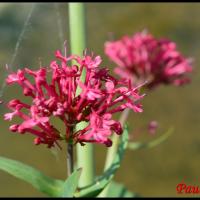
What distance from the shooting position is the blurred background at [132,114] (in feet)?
12.1

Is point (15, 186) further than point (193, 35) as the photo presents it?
No

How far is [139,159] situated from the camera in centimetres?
406

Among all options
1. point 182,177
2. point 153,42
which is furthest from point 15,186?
point 153,42

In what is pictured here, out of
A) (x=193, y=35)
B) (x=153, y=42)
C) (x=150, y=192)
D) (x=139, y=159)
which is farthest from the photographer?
(x=193, y=35)

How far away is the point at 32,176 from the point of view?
95cm

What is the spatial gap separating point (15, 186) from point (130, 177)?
91 centimetres

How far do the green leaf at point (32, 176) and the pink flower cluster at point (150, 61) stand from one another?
0.68 meters

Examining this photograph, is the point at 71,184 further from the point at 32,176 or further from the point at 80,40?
the point at 80,40

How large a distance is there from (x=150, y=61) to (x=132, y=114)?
2805 mm

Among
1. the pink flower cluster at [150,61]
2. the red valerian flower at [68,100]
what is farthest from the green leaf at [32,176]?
the pink flower cluster at [150,61]

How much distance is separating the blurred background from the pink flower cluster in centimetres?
120

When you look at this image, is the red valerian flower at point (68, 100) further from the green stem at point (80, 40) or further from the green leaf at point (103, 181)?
the green stem at point (80, 40)

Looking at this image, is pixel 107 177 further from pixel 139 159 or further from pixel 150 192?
pixel 139 159

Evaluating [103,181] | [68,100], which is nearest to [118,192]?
[103,181]
